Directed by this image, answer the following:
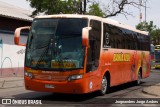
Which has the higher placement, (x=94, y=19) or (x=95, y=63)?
(x=94, y=19)

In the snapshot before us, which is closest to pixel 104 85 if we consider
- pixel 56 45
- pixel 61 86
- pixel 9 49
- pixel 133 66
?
pixel 61 86

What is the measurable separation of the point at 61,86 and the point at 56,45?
1.40 m

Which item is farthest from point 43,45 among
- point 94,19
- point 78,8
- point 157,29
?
point 157,29

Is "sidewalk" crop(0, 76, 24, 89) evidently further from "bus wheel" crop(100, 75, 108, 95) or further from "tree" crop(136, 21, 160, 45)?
"tree" crop(136, 21, 160, 45)

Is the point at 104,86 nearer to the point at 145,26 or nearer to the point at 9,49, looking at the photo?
the point at 9,49

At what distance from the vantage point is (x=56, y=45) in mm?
12961

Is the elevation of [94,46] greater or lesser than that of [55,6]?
lesser

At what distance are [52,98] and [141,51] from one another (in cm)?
866

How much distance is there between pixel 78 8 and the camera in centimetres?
3322

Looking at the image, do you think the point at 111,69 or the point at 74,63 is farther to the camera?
the point at 111,69

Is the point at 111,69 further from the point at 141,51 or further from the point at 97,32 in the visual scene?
the point at 141,51

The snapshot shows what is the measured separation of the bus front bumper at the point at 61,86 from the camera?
1259 cm

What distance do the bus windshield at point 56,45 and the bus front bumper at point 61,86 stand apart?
1.54ft

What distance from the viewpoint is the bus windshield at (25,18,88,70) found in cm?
1276
